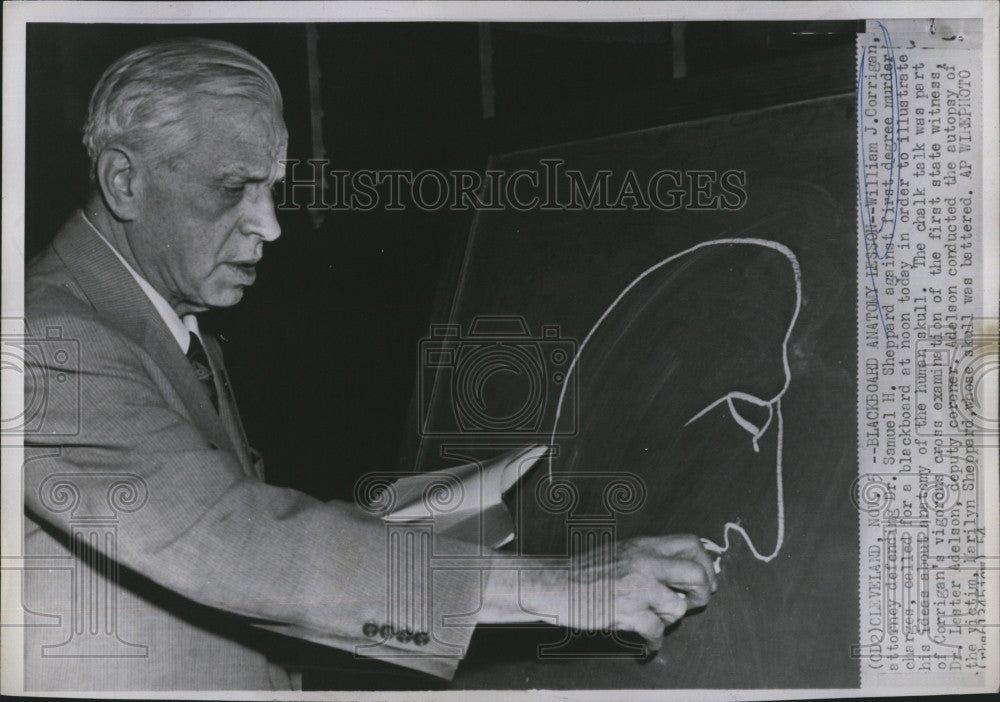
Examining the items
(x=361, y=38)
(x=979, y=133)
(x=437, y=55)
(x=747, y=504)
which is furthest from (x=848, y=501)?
(x=361, y=38)

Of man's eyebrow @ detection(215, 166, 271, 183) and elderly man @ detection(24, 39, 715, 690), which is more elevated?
man's eyebrow @ detection(215, 166, 271, 183)

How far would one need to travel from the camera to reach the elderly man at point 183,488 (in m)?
1.32

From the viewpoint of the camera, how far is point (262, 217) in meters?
1.41

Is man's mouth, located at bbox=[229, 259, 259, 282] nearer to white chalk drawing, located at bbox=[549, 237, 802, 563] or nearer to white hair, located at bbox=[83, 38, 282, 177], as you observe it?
white hair, located at bbox=[83, 38, 282, 177]

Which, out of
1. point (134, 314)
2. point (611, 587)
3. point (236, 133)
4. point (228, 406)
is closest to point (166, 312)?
point (134, 314)

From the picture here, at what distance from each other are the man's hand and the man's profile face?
61 centimetres

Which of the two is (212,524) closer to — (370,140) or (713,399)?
(370,140)

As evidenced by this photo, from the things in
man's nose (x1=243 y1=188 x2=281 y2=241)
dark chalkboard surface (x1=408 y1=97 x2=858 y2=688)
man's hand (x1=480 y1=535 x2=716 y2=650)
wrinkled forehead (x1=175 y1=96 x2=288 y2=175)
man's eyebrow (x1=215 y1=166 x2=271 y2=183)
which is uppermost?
wrinkled forehead (x1=175 y1=96 x2=288 y2=175)

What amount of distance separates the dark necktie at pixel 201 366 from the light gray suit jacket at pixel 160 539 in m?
0.01

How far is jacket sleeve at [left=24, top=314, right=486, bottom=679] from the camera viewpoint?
131cm

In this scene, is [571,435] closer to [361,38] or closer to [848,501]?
[848,501]

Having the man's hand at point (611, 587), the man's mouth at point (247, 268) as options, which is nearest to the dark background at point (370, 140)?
the man's mouth at point (247, 268)

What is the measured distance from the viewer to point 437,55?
1.44 meters

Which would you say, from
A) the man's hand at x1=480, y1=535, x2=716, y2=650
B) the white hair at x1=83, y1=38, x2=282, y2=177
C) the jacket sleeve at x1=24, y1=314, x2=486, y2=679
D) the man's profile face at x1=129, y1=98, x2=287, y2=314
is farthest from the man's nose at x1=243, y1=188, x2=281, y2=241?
the man's hand at x1=480, y1=535, x2=716, y2=650
